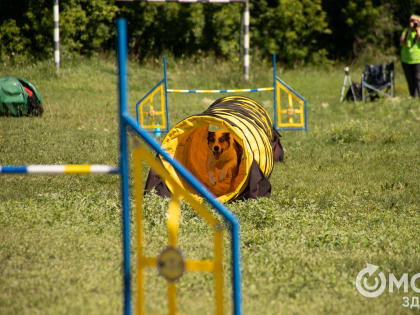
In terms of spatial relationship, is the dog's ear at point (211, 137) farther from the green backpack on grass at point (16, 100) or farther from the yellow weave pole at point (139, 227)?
the green backpack on grass at point (16, 100)

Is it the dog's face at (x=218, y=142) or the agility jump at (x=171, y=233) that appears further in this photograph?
the dog's face at (x=218, y=142)

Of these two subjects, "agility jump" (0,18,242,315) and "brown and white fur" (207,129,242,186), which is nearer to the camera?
"agility jump" (0,18,242,315)

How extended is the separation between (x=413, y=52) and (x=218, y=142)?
793cm

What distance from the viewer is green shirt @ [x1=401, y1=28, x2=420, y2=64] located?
1307 centimetres

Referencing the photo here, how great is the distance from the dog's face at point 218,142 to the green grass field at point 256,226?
69 cm

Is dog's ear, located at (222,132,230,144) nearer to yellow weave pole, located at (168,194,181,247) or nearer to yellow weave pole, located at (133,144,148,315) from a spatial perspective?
yellow weave pole, located at (168,194,181,247)

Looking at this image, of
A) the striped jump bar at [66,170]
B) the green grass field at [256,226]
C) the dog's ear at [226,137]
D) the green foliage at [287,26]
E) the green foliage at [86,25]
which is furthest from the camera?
the green foliage at [287,26]

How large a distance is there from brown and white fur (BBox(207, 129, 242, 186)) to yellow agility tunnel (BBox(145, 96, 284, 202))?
0.13 ft

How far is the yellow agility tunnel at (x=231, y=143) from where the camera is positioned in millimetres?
5762

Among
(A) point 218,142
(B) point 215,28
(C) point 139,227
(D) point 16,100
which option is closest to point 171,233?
(C) point 139,227

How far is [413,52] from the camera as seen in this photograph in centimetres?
1311

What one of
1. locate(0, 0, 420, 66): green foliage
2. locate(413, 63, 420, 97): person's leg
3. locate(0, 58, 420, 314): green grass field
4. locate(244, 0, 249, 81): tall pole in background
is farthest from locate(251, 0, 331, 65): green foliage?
locate(0, 58, 420, 314): green grass field

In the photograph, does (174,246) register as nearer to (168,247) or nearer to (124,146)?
(168,247)

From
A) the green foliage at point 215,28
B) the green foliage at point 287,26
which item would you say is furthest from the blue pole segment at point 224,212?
the green foliage at point 287,26
